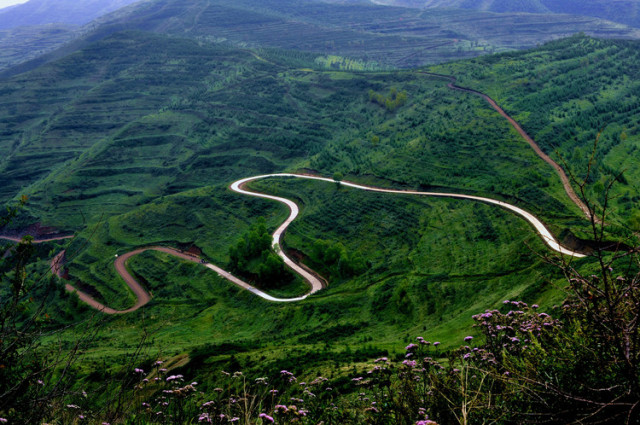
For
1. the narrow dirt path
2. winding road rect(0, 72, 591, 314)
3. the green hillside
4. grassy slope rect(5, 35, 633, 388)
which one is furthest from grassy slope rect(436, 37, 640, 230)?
grassy slope rect(5, 35, 633, 388)

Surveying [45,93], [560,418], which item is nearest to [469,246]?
[560,418]

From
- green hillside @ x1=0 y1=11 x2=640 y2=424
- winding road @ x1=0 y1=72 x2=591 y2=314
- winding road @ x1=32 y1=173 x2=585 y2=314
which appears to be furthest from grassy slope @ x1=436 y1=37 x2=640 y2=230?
winding road @ x1=32 y1=173 x2=585 y2=314

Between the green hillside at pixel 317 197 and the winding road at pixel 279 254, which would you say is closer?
the green hillside at pixel 317 197

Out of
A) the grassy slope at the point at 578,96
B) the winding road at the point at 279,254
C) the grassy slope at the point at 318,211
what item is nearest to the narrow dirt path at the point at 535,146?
the grassy slope at the point at 578,96

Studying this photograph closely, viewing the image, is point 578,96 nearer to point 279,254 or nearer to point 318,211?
point 318,211

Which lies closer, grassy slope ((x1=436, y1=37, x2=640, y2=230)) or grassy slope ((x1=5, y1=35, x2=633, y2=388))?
grassy slope ((x1=5, y1=35, x2=633, y2=388))

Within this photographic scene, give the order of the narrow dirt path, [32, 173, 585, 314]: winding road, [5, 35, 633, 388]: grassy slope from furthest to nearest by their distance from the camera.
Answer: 1. the narrow dirt path
2. [32, 173, 585, 314]: winding road
3. [5, 35, 633, 388]: grassy slope

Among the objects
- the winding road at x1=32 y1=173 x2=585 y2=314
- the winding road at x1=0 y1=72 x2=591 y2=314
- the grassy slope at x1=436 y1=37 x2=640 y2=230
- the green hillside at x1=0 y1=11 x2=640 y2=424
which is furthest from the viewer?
the grassy slope at x1=436 y1=37 x2=640 y2=230

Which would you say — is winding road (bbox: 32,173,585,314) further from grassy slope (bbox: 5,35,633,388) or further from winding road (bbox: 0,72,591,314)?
grassy slope (bbox: 5,35,633,388)

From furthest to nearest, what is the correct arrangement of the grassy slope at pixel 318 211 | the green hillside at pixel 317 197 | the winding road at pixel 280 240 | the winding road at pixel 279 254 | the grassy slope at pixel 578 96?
the grassy slope at pixel 578 96
the winding road at pixel 280 240
the winding road at pixel 279 254
the grassy slope at pixel 318 211
the green hillside at pixel 317 197

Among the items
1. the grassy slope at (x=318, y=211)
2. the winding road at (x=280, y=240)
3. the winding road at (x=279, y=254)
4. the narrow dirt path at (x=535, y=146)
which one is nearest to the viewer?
the grassy slope at (x=318, y=211)

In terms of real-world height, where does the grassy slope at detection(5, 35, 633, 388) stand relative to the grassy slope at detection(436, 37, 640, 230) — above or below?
below

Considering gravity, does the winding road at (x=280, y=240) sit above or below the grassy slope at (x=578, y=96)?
below

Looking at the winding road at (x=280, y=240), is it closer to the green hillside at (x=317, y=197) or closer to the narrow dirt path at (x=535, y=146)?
the narrow dirt path at (x=535, y=146)
